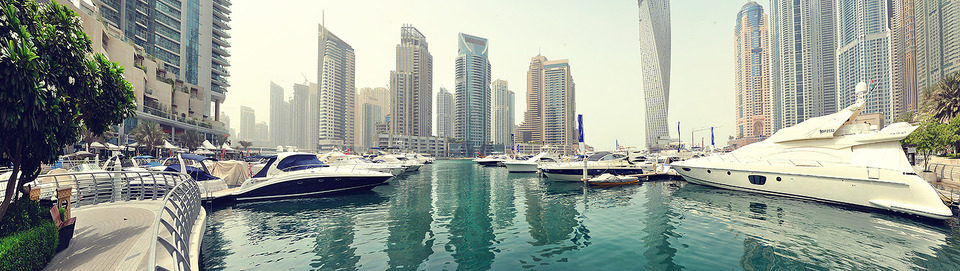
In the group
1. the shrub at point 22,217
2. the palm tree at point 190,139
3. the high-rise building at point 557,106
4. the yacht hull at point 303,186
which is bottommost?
the yacht hull at point 303,186

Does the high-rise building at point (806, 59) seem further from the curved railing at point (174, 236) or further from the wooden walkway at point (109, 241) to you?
the wooden walkway at point (109, 241)

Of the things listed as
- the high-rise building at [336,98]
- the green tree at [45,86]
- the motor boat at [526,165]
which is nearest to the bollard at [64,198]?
the green tree at [45,86]

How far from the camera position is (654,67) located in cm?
13588

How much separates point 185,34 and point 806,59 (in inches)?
9395

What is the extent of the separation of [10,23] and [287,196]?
16236 millimetres

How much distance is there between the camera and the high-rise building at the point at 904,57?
108 metres

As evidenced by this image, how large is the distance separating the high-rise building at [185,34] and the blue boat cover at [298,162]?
59.8 metres

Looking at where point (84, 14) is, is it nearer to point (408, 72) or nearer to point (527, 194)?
point (527, 194)

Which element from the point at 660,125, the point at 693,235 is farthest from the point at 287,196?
the point at 660,125

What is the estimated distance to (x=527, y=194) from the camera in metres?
23.0

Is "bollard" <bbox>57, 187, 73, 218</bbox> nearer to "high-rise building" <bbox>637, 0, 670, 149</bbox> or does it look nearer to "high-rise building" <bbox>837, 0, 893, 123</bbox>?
"high-rise building" <bbox>637, 0, 670, 149</bbox>

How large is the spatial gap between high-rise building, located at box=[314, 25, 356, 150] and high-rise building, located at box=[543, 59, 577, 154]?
11923 cm

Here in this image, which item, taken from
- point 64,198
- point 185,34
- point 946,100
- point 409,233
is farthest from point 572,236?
point 185,34

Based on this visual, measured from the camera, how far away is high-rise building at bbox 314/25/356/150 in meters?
167
